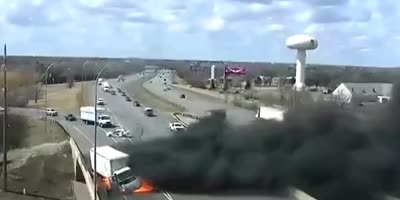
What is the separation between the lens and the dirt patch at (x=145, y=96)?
104 feet

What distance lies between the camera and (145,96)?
3666 cm

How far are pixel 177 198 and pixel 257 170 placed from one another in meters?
1.13

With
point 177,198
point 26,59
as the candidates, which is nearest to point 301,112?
point 177,198

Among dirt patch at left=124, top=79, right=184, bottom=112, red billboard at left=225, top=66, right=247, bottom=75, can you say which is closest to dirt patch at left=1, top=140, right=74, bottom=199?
dirt patch at left=124, top=79, right=184, bottom=112

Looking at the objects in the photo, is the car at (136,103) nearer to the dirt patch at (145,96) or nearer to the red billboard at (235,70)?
the dirt patch at (145,96)

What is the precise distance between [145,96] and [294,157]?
31027 mm

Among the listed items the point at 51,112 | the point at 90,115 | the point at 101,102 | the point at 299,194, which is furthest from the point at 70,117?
Result: the point at 299,194

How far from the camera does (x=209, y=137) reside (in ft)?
20.8

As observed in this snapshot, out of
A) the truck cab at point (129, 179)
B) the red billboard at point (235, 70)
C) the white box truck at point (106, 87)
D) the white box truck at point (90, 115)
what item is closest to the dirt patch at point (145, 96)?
the white box truck at point (106, 87)

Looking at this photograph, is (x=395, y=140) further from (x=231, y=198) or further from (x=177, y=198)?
(x=177, y=198)

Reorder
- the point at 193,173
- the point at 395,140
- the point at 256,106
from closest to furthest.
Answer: the point at 395,140, the point at 193,173, the point at 256,106

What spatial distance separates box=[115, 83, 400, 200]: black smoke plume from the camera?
568cm

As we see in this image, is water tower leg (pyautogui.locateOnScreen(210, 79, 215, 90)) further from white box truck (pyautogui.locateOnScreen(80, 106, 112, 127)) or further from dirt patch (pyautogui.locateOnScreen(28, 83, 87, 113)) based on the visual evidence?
dirt patch (pyautogui.locateOnScreen(28, 83, 87, 113))

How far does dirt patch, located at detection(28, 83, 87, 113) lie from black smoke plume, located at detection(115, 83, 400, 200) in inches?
1425
